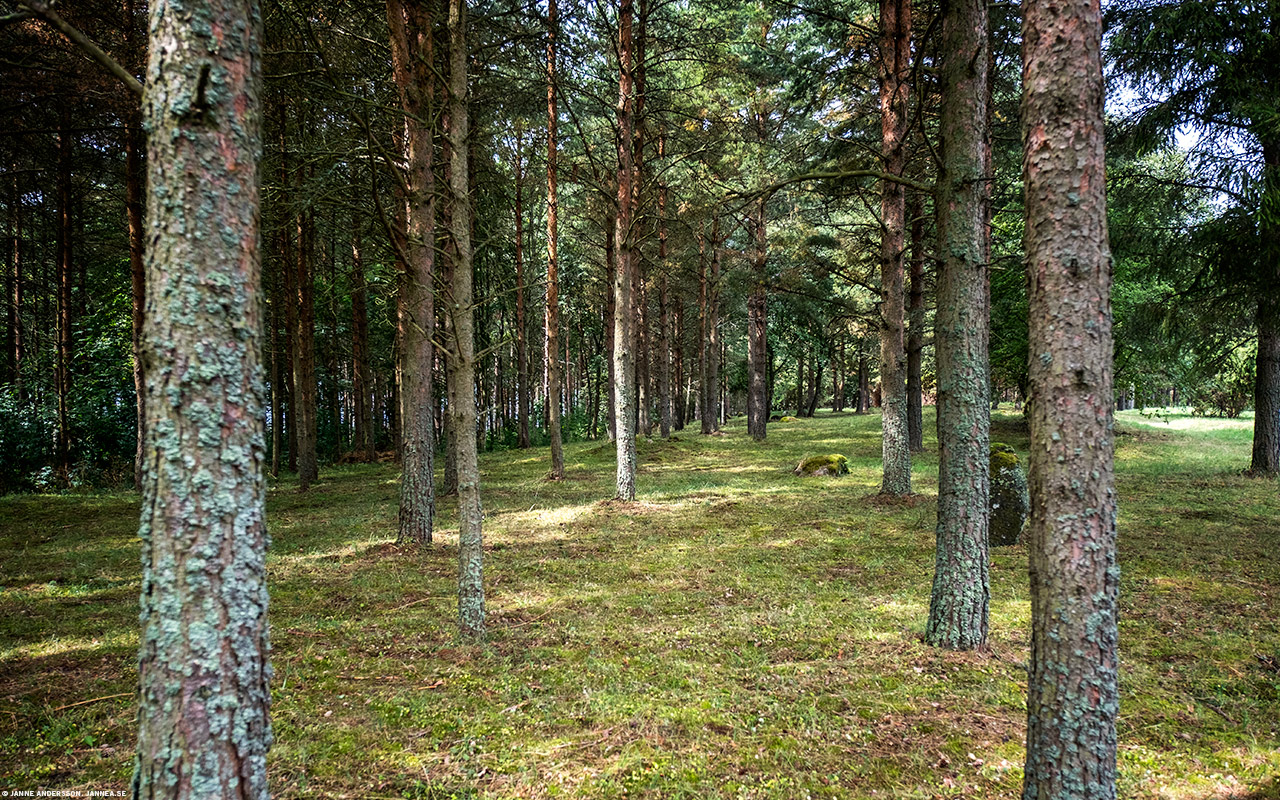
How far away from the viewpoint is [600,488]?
12742 mm

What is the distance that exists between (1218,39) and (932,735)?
11.2 meters

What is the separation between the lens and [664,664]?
4266 mm

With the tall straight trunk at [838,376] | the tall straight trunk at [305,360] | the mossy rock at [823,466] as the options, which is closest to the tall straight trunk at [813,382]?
the tall straight trunk at [838,376]

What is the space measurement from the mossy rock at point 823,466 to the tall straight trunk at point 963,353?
9640 mm

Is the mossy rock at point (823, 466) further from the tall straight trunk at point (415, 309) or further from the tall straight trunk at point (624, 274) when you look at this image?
the tall straight trunk at point (415, 309)

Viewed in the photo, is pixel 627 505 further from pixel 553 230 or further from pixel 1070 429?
pixel 1070 429

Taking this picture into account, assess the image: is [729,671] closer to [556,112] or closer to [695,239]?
[556,112]

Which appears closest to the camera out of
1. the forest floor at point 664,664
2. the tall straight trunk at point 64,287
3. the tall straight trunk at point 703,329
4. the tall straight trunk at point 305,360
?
the forest floor at point 664,664

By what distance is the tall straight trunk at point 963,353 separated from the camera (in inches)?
170

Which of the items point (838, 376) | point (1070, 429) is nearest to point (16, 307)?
point (1070, 429)

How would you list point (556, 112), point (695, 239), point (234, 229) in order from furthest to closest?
point (695, 239)
point (556, 112)
point (234, 229)

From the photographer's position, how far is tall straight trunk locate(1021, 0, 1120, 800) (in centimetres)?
238

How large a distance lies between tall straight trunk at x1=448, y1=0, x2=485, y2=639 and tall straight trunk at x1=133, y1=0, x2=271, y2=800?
2.53m

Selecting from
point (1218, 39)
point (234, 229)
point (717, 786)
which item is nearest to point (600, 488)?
point (717, 786)
